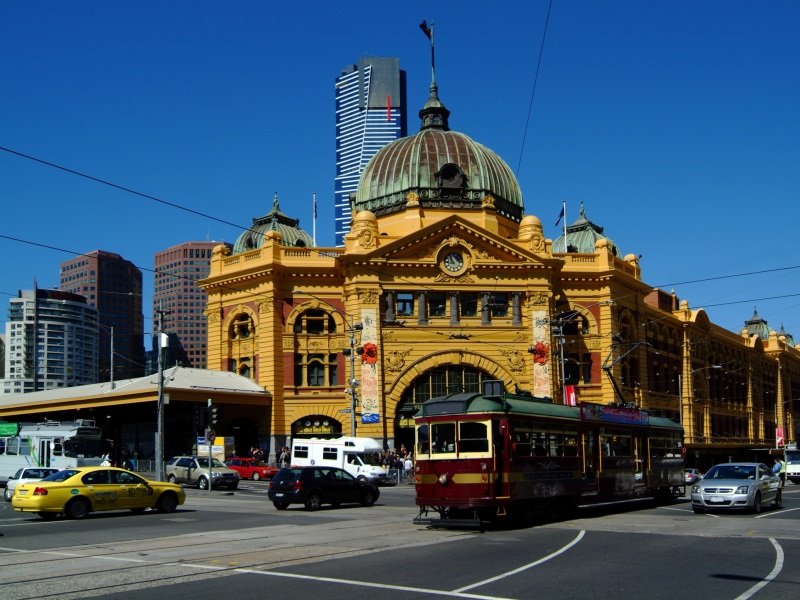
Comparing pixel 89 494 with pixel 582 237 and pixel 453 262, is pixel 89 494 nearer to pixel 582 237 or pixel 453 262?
pixel 453 262

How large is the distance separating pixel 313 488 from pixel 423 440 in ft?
25.3

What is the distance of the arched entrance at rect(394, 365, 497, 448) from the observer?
59656 millimetres

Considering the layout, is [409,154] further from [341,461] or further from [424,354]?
[341,461]

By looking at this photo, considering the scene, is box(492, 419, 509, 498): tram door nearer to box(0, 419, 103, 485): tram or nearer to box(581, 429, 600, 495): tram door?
box(581, 429, 600, 495): tram door

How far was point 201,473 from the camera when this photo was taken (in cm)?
4541

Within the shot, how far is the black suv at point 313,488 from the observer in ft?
99.5

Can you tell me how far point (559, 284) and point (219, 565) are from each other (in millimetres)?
50920

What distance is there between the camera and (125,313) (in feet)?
652

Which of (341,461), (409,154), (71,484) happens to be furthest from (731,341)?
(71,484)

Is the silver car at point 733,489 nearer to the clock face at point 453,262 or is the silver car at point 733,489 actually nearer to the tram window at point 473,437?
the tram window at point 473,437

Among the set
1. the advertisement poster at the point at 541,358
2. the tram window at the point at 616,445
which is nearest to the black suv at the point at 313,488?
the tram window at the point at 616,445

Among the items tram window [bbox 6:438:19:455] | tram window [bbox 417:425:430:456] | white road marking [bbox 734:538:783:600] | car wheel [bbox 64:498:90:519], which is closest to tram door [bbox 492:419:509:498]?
tram window [bbox 417:425:430:456]

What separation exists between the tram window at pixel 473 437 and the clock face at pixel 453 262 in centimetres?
3784

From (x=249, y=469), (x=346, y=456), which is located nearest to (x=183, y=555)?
(x=346, y=456)
